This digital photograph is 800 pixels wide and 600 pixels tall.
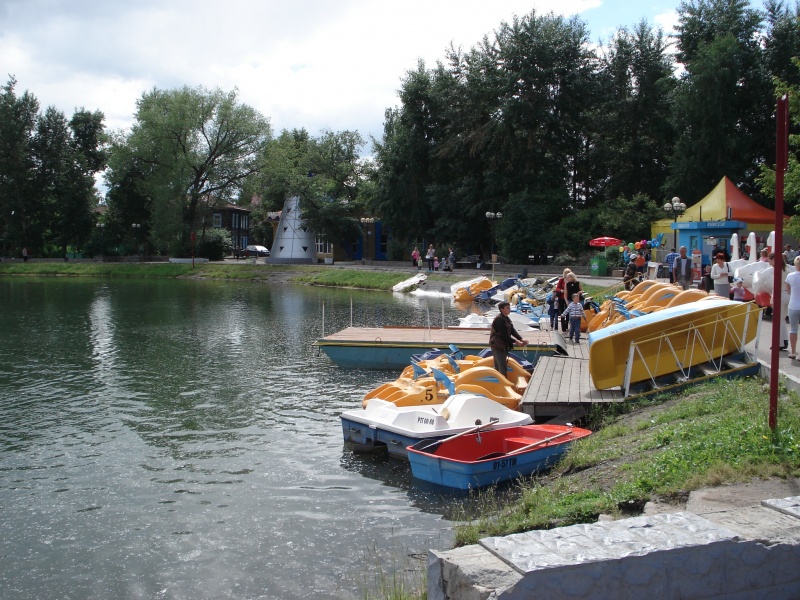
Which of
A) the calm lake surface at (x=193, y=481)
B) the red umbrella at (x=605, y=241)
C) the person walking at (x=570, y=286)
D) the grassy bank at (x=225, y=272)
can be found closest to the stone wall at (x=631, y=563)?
the calm lake surface at (x=193, y=481)

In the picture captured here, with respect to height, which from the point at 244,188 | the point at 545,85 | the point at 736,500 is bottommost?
the point at 736,500

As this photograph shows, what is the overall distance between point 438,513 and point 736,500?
462 cm

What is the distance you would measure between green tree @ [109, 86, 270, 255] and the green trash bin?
43.2 metres

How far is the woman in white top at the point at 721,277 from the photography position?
61.6 feet

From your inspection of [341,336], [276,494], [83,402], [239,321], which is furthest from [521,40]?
[276,494]

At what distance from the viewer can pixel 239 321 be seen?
35.4m

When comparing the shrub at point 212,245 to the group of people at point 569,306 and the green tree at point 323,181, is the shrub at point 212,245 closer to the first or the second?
the green tree at point 323,181

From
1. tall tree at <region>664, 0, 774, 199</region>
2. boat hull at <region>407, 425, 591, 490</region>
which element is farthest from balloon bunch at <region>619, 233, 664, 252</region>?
boat hull at <region>407, 425, 591, 490</region>

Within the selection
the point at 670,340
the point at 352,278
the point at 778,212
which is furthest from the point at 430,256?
the point at 778,212

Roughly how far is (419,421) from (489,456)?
1.52m

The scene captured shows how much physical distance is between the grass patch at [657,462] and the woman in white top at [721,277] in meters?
7.01

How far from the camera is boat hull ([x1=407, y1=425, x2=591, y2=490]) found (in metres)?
11.2

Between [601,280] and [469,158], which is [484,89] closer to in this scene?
[469,158]

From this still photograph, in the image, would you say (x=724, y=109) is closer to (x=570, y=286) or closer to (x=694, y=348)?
(x=570, y=286)
